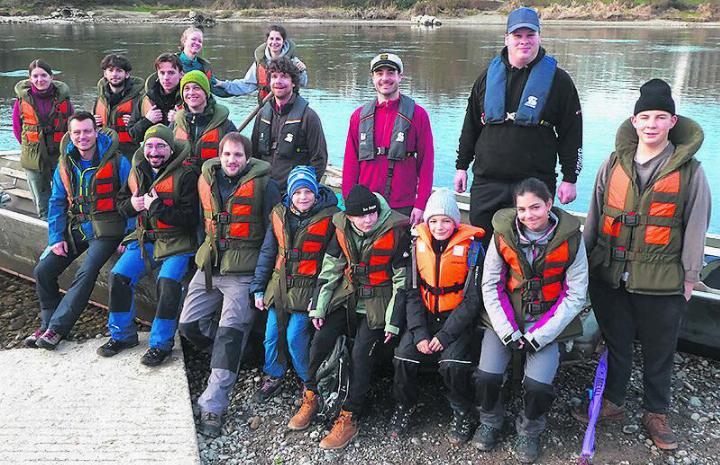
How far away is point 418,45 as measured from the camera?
2969cm

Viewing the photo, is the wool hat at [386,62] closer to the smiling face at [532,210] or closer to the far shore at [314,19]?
the smiling face at [532,210]

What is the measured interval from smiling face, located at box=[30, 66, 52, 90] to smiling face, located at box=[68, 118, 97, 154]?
1189 mm

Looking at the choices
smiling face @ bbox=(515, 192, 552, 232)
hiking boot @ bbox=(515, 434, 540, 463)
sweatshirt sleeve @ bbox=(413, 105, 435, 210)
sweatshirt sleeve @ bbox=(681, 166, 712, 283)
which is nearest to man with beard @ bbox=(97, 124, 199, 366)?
sweatshirt sleeve @ bbox=(413, 105, 435, 210)

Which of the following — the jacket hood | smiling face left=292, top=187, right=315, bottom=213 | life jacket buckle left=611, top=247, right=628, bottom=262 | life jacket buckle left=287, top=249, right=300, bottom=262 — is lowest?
life jacket buckle left=287, top=249, right=300, bottom=262

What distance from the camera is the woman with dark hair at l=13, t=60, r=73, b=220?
522 cm

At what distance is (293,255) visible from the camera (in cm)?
365

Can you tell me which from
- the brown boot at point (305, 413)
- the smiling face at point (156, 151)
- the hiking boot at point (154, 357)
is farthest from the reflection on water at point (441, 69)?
the hiking boot at point (154, 357)

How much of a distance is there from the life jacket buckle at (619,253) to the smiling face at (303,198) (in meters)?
1.63

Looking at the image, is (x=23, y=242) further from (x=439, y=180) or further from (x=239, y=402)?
(x=439, y=180)

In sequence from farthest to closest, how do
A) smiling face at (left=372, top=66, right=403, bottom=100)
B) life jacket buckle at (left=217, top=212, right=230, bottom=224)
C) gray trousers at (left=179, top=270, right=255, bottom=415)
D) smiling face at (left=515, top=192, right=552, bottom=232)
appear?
1. life jacket buckle at (left=217, top=212, right=230, bottom=224)
2. smiling face at (left=372, top=66, right=403, bottom=100)
3. gray trousers at (left=179, top=270, right=255, bottom=415)
4. smiling face at (left=515, top=192, right=552, bottom=232)

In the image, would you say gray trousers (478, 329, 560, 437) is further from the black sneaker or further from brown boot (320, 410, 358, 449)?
the black sneaker

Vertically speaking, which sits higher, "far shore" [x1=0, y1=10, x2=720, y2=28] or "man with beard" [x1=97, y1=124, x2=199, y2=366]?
"far shore" [x1=0, y1=10, x2=720, y2=28]

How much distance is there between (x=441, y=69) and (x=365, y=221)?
56.8 feet

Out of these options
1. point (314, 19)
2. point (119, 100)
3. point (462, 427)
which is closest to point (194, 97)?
point (119, 100)
